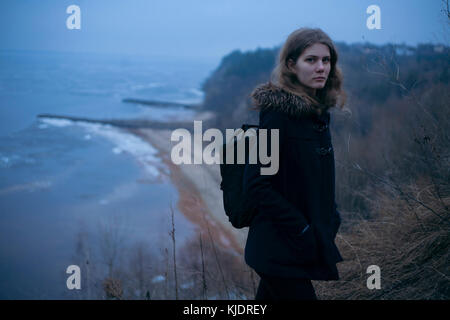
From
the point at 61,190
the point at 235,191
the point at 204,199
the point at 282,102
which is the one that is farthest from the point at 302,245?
the point at 61,190

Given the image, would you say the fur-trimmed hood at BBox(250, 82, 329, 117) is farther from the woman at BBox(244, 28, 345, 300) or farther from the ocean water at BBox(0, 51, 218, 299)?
the ocean water at BBox(0, 51, 218, 299)

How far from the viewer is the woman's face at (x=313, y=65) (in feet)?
5.51

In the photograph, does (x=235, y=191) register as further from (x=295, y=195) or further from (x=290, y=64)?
(x=290, y=64)

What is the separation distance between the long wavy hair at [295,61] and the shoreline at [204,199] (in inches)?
315

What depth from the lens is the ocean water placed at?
13.1m

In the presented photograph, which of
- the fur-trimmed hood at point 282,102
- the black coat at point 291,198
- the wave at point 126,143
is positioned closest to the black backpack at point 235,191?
the black coat at point 291,198

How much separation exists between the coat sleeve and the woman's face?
1.04 feet

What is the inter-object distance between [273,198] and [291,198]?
0.45 feet

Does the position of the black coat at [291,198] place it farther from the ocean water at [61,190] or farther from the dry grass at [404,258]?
the ocean water at [61,190]

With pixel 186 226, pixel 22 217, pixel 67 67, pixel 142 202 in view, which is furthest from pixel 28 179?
pixel 67 67

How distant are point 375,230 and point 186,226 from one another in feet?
42.0

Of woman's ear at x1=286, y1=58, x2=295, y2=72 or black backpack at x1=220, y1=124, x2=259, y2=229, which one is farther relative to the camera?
woman's ear at x1=286, y1=58, x2=295, y2=72

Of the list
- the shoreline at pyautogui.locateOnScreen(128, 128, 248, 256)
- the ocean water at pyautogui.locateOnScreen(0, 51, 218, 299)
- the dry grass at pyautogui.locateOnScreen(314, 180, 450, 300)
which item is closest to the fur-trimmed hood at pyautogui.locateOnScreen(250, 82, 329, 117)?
the dry grass at pyautogui.locateOnScreen(314, 180, 450, 300)
